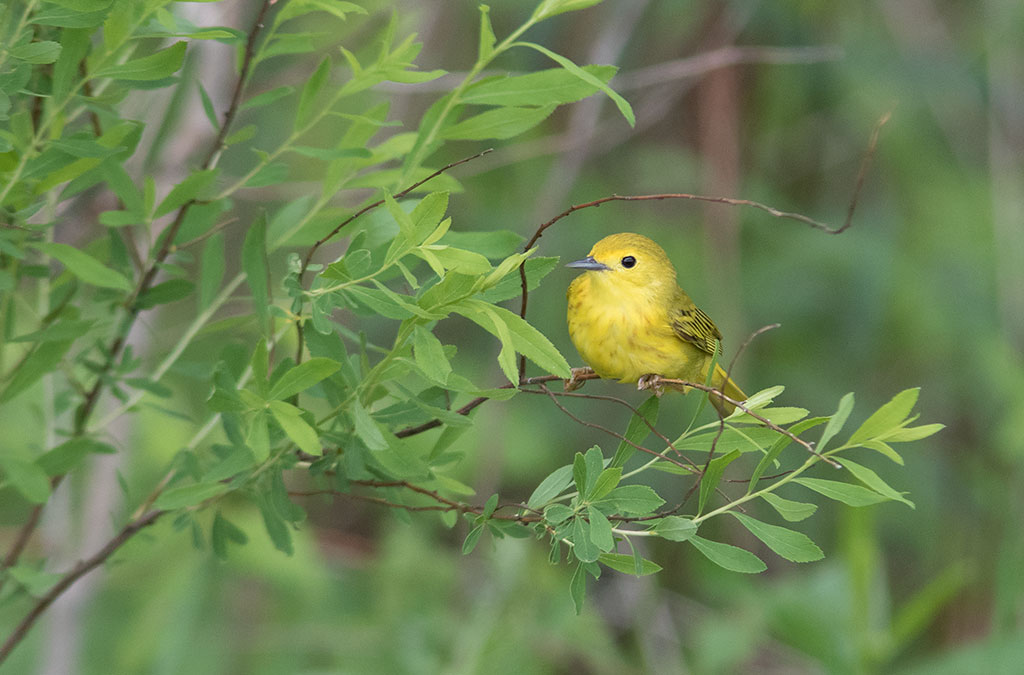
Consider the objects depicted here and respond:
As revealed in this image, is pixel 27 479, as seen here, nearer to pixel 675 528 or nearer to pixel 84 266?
pixel 84 266

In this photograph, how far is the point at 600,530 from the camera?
1003 millimetres

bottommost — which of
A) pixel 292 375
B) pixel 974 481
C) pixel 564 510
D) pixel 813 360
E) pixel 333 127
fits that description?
pixel 974 481

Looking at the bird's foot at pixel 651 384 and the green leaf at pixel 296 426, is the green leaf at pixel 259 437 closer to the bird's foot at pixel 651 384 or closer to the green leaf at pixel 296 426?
the green leaf at pixel 296 426

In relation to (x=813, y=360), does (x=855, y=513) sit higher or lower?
higher

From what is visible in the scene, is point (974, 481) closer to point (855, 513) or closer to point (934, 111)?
point (934, 111)

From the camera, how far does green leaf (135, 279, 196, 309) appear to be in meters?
1.32

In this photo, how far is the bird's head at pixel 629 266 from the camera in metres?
1.74

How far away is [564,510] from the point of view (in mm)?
1045

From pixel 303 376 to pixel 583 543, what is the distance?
1.03 ft

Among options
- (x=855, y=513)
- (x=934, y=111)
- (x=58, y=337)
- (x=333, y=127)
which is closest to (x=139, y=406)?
(x=58, y=337)

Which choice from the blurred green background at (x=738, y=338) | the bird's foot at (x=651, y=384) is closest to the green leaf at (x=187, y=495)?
the bird's foot at (x=651, y=384)

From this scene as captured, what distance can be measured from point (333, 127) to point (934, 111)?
2.29m

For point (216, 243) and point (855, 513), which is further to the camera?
point (855, 513)

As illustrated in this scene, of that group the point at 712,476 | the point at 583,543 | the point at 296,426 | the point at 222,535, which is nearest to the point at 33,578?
the point at 222,535
